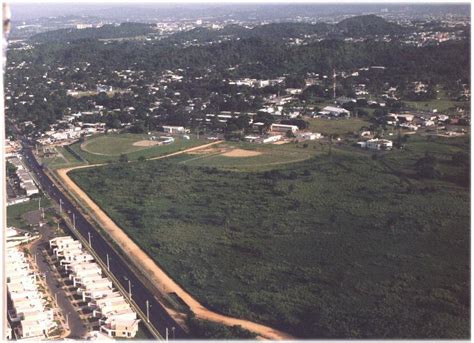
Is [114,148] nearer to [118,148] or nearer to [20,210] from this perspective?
[118,148]

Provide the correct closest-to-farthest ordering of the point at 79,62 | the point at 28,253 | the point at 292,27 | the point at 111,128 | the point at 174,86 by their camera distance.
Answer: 1. the point at 28,253
2. the point at 111,128
3. the point at 174,86
4. the point at 79,62
5. the point at 292,27

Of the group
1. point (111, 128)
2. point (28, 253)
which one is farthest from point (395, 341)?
point (111, 128)

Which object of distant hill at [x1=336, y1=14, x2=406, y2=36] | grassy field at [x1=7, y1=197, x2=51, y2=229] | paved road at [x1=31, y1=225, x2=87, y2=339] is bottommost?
grassy field at [x1=7, y1=197, x2=51, y2=229]

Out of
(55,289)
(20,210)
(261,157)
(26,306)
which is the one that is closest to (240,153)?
(261,157)

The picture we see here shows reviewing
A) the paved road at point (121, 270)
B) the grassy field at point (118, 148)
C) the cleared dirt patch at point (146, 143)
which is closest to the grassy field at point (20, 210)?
the paved road at point (121, 270)

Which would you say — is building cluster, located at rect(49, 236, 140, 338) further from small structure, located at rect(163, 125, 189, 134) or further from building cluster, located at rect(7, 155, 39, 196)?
small structure, located at rect(163, 125, 189, 134)

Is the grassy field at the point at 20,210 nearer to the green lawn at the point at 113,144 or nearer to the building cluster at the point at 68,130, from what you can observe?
the green lawn at the point at 113,144

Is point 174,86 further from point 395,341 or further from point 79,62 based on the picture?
point 395,341

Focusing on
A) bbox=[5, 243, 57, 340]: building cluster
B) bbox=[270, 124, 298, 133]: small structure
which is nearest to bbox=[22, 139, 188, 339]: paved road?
bbox=[5, 243, 57, 340]: building cluster
